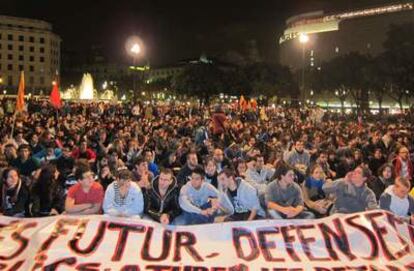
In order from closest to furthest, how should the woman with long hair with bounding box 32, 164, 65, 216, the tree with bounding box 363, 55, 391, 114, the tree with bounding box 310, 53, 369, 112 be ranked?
1. the woman with long hair with bounding box 32, 164, 65, 216
2. the tree with bounding box 363, 55, 391, 114
3. the tree with bounding box 310, 53, 369, 112

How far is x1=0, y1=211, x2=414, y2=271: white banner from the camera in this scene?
6766 millimetres

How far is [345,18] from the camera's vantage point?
118 meters

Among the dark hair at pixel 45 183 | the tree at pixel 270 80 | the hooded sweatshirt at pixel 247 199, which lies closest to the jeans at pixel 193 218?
the hooded sweatshirt at pixel 247 199

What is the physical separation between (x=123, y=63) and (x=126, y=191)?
17657cm

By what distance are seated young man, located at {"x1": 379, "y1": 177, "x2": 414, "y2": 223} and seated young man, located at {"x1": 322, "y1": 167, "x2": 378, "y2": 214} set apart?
21 centimetres

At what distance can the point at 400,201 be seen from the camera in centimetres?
905

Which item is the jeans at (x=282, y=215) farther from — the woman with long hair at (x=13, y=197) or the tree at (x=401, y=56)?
the tree at (x=401, y=56)

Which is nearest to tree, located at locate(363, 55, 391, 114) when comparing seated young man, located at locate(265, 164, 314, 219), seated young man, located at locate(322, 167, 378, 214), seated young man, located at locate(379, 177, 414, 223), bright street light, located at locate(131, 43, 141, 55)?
bright street light, located at locate(131, 43, 141, 55)

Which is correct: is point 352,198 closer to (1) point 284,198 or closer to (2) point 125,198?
(1) point 284,198

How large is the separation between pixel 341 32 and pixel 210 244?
11545cm

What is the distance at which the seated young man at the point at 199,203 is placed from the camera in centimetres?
900

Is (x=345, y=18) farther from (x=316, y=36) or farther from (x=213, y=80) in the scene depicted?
(x=213, y=80)

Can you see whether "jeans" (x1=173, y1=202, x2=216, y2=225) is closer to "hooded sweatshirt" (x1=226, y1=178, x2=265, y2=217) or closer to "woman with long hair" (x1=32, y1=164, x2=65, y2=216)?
"hooded sweatshirt" (x1=226, y1=178, x2=265, y2=217)

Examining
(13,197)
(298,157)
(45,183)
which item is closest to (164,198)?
(45,183)
